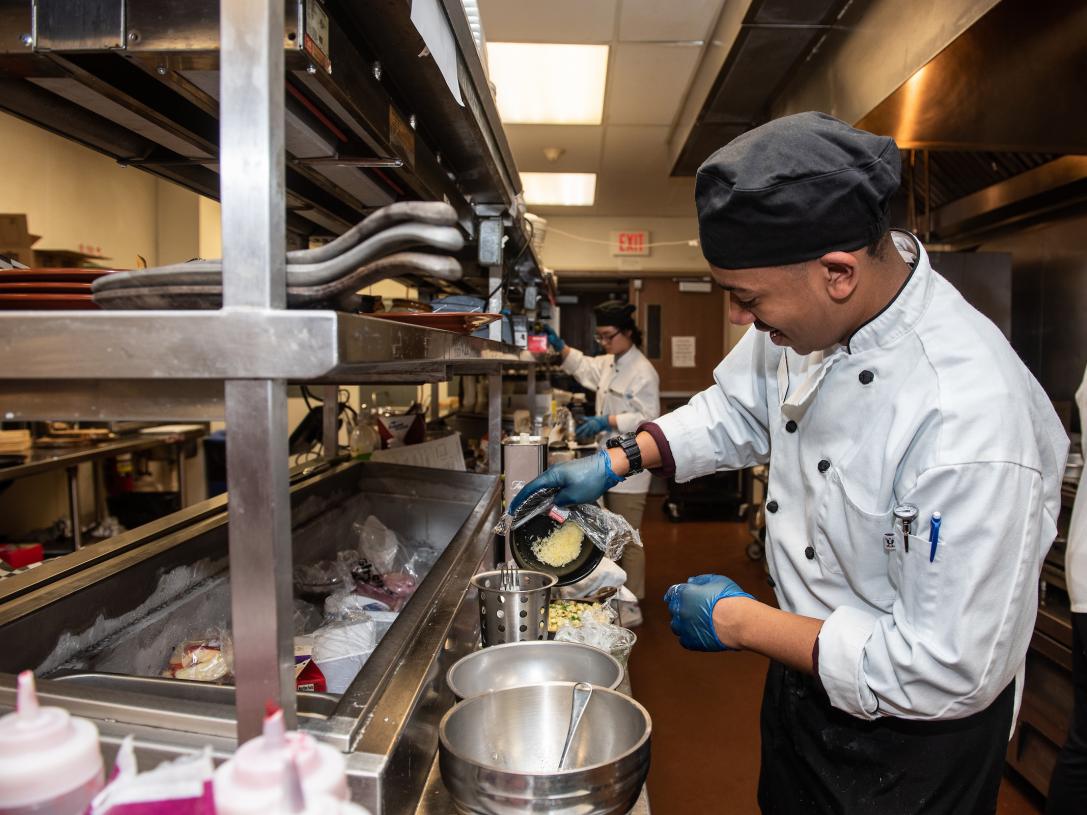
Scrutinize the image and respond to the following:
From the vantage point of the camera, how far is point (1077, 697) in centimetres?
205

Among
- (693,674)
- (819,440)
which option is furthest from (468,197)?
(693,674)

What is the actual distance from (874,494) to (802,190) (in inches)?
21.8

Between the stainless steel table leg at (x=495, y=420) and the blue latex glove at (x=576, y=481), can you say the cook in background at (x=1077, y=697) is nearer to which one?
the blue latex glove at (x=576, y=481)

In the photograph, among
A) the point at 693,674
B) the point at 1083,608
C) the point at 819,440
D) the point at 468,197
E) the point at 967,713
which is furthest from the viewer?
the point at 693,674

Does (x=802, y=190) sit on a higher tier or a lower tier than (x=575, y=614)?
higher

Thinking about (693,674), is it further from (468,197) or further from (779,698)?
(468,197)

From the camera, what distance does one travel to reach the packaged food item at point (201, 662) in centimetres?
125

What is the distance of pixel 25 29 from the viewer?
3.05 feet

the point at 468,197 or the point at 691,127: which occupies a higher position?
the point at 691,127

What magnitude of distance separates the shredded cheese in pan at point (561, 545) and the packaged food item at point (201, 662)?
0.68 metres

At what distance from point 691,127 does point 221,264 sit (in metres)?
3.94

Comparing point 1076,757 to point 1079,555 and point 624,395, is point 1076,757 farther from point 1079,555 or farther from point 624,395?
point 624,395

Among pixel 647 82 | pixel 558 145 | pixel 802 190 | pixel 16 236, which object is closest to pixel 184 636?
pixel 802 190

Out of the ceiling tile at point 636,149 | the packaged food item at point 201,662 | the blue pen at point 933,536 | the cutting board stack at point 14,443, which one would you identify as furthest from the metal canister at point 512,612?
the ceiling tile at point 636,149
